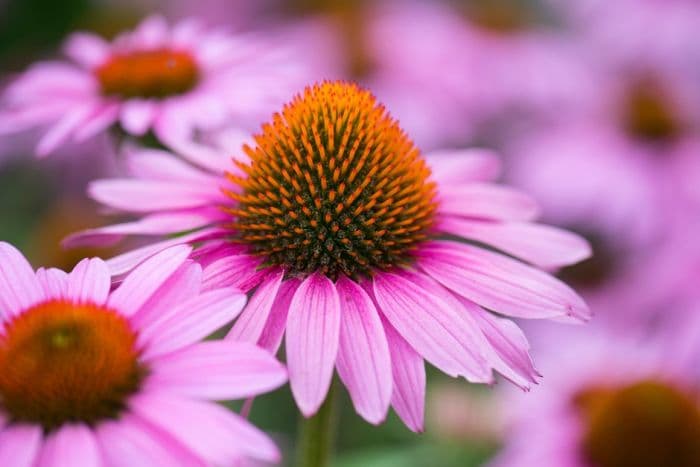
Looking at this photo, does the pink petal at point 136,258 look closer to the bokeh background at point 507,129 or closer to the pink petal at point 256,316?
the pink petal at point 256,316

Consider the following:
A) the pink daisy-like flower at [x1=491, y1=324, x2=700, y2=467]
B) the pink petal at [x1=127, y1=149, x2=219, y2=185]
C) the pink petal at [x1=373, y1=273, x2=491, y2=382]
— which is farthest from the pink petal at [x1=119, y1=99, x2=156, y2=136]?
the pink daisy-like flower at [x1=491, y1=324, x2=700, y2=467]

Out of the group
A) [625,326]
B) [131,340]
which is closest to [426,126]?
[625,326]

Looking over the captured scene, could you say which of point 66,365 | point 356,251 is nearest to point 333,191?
point 356,251

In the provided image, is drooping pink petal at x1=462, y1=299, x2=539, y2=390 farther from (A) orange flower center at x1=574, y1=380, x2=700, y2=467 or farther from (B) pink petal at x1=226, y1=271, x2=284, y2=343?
(A) orange flower center at x1=574, y1=380, x2=700, y2=467

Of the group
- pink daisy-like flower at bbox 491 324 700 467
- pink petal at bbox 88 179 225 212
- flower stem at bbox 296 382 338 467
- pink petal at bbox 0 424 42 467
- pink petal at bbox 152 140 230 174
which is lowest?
pink daisy-like flower at bbox 491 324 700 467

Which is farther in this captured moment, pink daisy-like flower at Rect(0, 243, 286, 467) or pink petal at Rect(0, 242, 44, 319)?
pink petal at Rect(0, 242, 44, 319)

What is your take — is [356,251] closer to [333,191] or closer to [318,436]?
[333,191]
